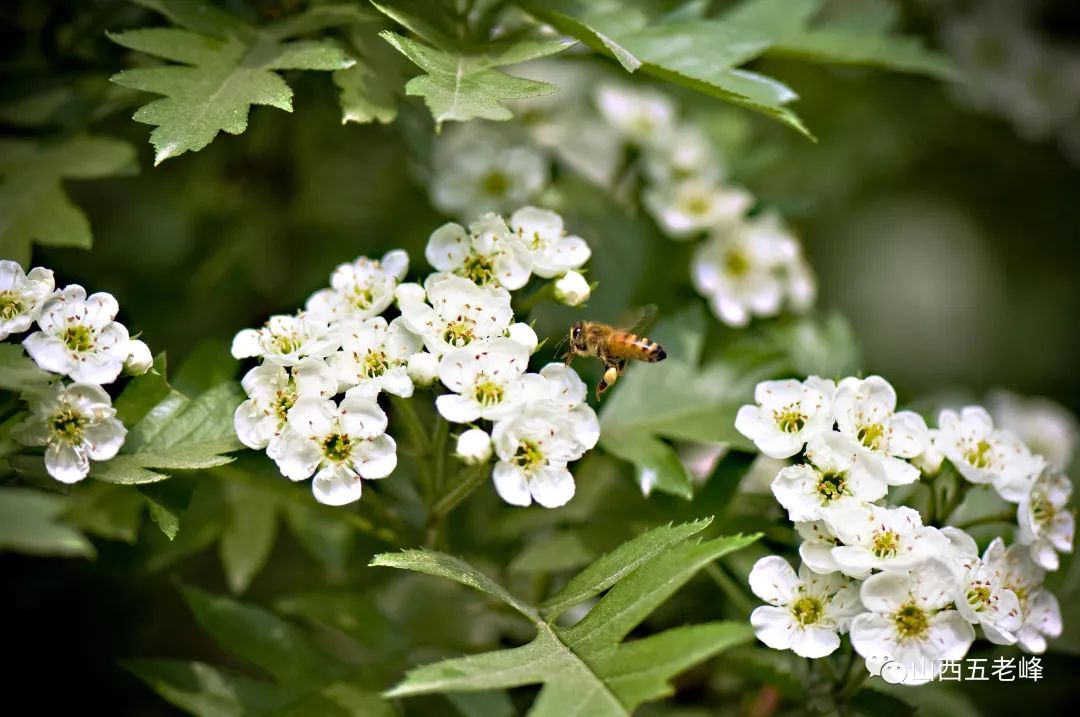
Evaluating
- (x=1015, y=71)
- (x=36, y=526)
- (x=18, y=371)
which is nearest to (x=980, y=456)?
(x=18, y=371)

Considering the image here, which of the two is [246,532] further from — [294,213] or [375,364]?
[294,213]

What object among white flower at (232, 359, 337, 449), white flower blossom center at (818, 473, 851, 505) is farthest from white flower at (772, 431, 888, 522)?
white flower at (232, 359, 337, 449)

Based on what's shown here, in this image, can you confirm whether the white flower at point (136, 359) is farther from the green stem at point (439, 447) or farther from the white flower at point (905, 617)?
the white flower at point (905, 617)

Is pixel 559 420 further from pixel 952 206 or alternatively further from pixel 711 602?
pixel 952 206

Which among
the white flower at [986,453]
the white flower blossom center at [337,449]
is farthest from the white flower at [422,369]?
the white flower at [986,453]

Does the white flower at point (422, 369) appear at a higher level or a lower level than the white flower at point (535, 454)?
higher

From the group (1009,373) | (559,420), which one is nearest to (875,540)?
(559,420)

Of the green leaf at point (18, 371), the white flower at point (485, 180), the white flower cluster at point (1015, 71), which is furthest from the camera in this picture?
the white flower cluster at point (1015, 71)
